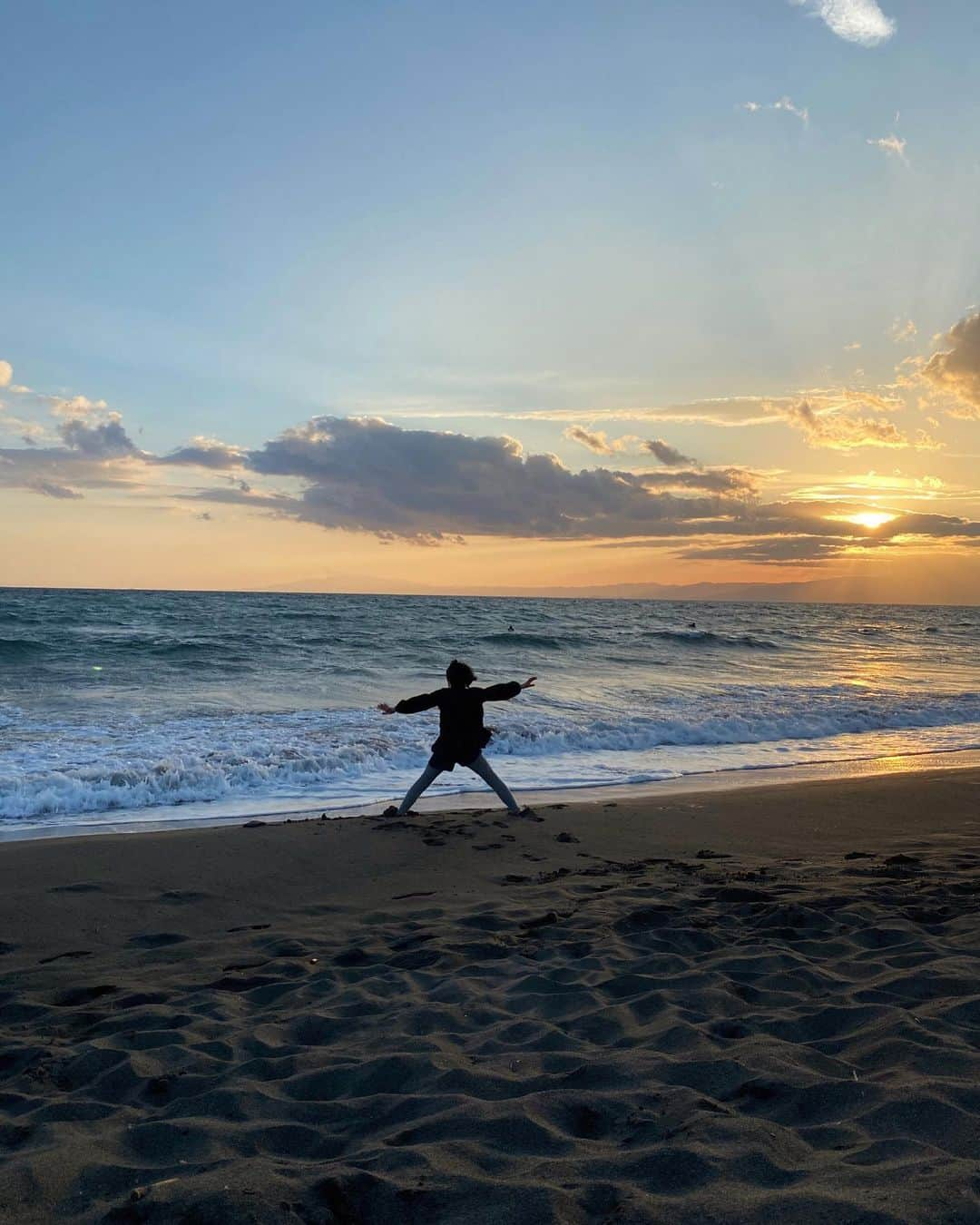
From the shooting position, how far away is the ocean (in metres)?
11.4

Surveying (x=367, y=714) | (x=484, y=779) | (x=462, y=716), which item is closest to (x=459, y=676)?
(x=462, y=716)

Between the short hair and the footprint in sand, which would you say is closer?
the footprint in sand

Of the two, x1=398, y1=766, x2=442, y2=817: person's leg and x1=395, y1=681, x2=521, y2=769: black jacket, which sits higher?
x1=395, y1=681, x2=521, y2=769: black jacket

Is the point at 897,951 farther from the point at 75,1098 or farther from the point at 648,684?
the point at 648,684

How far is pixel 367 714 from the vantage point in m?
17.2

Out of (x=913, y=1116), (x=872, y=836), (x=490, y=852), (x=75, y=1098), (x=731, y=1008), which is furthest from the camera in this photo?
(x=872, y=836)

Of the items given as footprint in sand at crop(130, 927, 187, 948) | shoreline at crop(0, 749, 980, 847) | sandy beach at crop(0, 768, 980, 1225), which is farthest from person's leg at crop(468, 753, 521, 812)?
footprint in sand at crop(130, 927, 187, 948)

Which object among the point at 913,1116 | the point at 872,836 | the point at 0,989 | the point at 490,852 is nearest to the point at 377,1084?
the point at 913,1116

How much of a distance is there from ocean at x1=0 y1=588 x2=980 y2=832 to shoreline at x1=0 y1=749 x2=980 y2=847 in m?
0.20

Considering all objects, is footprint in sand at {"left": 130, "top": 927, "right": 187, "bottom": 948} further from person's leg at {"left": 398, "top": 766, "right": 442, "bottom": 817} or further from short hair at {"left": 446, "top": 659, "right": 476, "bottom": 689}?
short hair at {"left": 446, "top": 659, "right": 476, "bottom": 689}

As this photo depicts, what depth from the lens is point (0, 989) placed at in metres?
4.92

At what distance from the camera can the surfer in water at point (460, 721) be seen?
30.3ft

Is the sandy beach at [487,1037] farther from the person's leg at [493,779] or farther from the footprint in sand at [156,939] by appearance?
the person's leg at [493,779]

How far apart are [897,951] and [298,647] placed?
27351mm
